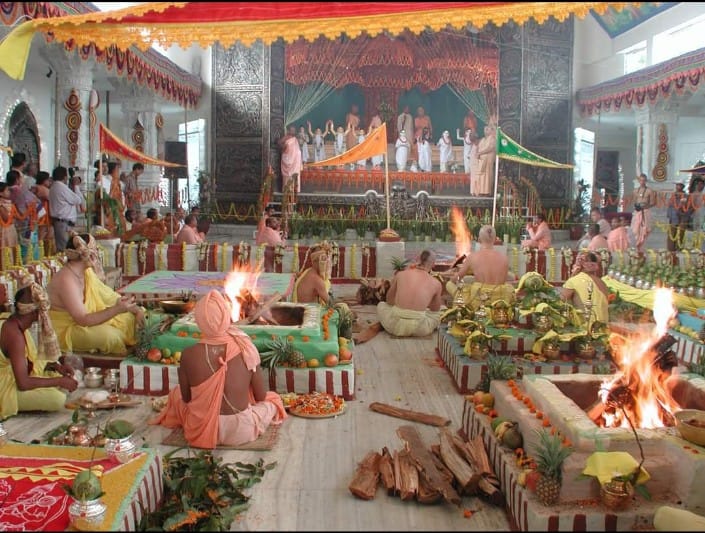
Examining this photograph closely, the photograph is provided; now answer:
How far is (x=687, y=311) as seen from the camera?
7652 millimetres

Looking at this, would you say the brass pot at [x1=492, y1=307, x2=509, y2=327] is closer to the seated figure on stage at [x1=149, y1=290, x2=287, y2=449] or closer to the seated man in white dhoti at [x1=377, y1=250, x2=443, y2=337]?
the seated man in white dhoti at [x1=377, y1=250, x2=443, y2=337]

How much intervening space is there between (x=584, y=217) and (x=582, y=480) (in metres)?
16.1

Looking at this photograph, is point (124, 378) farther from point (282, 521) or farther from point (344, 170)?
point (344, 170)

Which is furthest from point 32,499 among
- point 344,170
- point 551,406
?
point 344,170

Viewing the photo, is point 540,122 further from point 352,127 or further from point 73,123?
point 73,123

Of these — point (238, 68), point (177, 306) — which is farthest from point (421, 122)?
point (177, 306)

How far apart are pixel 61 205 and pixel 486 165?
12201 mm

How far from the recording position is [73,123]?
38.6ft

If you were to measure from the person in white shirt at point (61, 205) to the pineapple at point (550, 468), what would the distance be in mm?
8160

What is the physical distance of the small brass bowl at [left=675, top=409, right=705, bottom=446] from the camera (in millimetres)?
3682

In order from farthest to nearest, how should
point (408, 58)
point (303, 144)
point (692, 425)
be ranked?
point (303, 144)
point (408, 58)
point (692, 425)

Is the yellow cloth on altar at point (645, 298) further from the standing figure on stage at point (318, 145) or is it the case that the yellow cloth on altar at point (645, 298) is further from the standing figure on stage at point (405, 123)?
the standing figure on stage at point (405, 123)

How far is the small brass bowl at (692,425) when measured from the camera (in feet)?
12.1

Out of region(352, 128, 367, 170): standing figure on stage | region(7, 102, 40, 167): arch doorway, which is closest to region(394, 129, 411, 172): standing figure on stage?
region(352, 128, 367, 170): standing figure on stage
